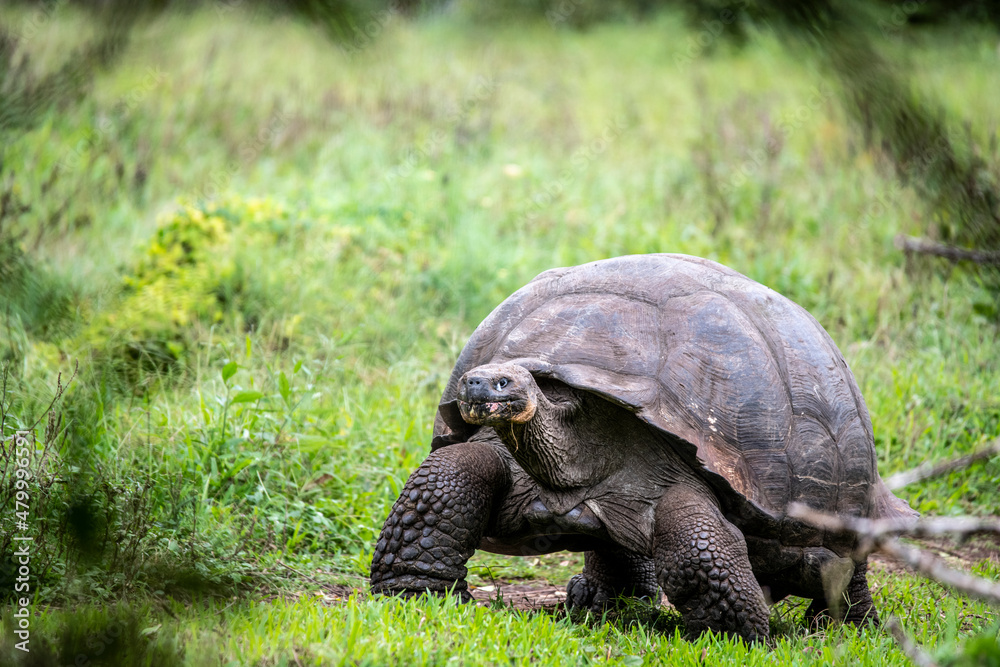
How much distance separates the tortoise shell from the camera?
10.2ft

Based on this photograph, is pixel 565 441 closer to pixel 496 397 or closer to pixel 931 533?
pixel 496 397

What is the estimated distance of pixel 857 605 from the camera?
3621mm

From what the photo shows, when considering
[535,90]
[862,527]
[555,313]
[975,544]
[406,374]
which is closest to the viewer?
[862,527]

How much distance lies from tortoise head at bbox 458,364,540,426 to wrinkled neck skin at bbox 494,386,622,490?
8cm

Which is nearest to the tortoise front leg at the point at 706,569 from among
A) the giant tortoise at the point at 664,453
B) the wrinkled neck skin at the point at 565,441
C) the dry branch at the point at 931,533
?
the giant tortoise at the point at 664,453

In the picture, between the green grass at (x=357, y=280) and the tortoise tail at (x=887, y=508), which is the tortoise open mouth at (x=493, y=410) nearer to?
the green grass at (x=357, y=280)

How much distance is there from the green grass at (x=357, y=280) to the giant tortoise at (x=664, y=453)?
0.25 metres

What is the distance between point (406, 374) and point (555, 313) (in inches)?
92.6

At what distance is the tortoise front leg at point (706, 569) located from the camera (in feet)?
9.68

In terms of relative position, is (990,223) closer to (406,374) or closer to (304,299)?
(406,374)

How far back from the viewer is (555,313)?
344 centimetres

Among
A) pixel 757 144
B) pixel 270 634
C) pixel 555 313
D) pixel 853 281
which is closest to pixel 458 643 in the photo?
pixel 270 634

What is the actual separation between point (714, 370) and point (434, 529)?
112 cm

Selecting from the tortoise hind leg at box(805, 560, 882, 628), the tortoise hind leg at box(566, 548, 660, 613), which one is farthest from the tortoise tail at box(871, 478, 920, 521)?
the tortoise hind leg at box(566, 548, 660, 613)
